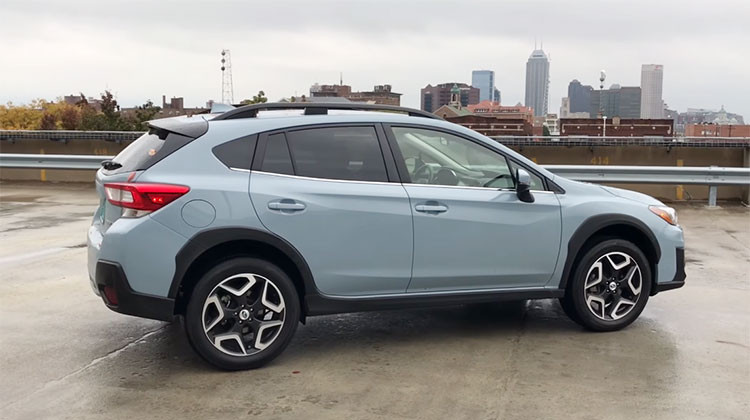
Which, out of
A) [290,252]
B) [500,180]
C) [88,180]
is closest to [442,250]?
[500,180]

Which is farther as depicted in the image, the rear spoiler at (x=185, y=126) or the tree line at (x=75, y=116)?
the tree line at (x=75, y=116)

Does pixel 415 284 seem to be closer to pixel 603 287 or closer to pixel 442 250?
pixel 442 250

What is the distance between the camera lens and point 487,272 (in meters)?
5.11

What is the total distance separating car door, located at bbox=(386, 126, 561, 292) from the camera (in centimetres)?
493

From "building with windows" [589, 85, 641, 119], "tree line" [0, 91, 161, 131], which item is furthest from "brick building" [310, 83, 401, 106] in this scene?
"tree line" [0, 91, 161, 131]

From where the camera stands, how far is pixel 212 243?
4387 mm

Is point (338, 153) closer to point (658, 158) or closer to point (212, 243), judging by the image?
point (212, 243)

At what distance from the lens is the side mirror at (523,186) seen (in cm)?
506

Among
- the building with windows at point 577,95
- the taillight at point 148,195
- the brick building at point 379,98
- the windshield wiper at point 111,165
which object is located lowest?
the taillight at point 148,195

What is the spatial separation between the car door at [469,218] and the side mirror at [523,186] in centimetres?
4

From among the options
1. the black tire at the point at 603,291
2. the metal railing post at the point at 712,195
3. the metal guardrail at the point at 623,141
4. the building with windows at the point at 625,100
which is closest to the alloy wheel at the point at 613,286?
the black tire at the point at 603,291

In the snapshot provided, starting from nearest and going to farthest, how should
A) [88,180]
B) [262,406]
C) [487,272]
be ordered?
[262,406], [487,272], [88,180]

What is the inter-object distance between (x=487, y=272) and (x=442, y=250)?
15.9 inches

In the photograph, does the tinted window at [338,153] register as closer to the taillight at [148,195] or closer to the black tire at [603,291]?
the taillight at [148,195]
